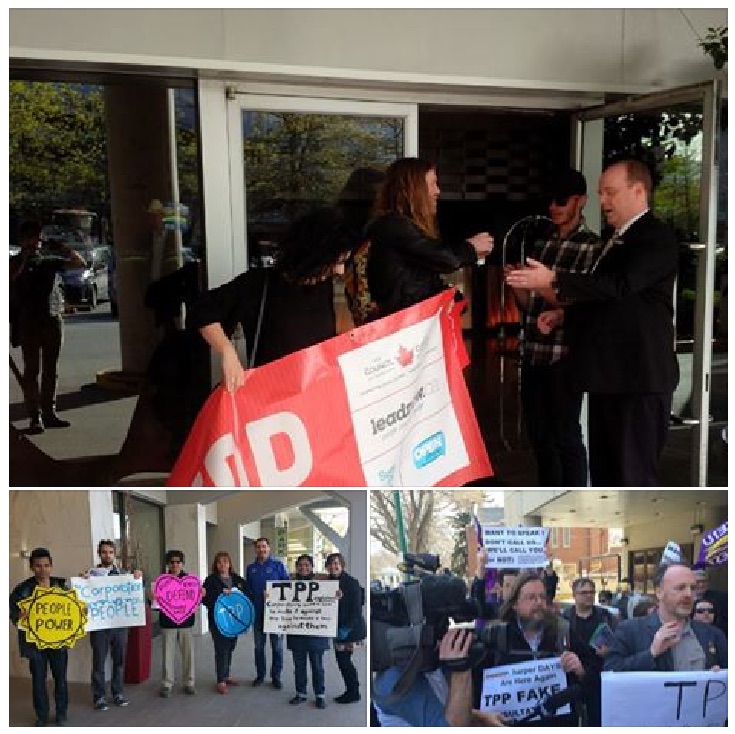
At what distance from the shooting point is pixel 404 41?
3.77m

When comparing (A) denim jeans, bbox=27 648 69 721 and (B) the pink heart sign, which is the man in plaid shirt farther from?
(A) denim jeans, bbox=27 648 69 721

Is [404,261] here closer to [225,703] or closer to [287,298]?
[287,298]

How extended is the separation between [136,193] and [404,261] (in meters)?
1.24

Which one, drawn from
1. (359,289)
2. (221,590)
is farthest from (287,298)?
(221,590)

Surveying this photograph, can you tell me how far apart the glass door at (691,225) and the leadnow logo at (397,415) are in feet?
3.92

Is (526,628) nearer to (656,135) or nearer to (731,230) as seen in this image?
(731,230)

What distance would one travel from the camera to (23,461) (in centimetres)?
384

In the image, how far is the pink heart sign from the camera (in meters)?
2.83

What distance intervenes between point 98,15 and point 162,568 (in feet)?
6.36

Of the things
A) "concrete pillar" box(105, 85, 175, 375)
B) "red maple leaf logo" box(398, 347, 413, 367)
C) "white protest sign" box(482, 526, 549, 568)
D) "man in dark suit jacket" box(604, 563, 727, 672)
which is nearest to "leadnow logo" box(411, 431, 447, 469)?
"red maple leaf logo" box(398, 347, 413, 367)

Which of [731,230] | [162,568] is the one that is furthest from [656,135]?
[162,568]

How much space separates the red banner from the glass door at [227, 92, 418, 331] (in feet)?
2.93

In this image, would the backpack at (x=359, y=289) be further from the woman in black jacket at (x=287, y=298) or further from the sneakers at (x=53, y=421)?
the sneakers at (x=53, y=421)

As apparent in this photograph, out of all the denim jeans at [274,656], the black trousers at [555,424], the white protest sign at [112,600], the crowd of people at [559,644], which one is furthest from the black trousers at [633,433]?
the white protest sign at [112,600]
